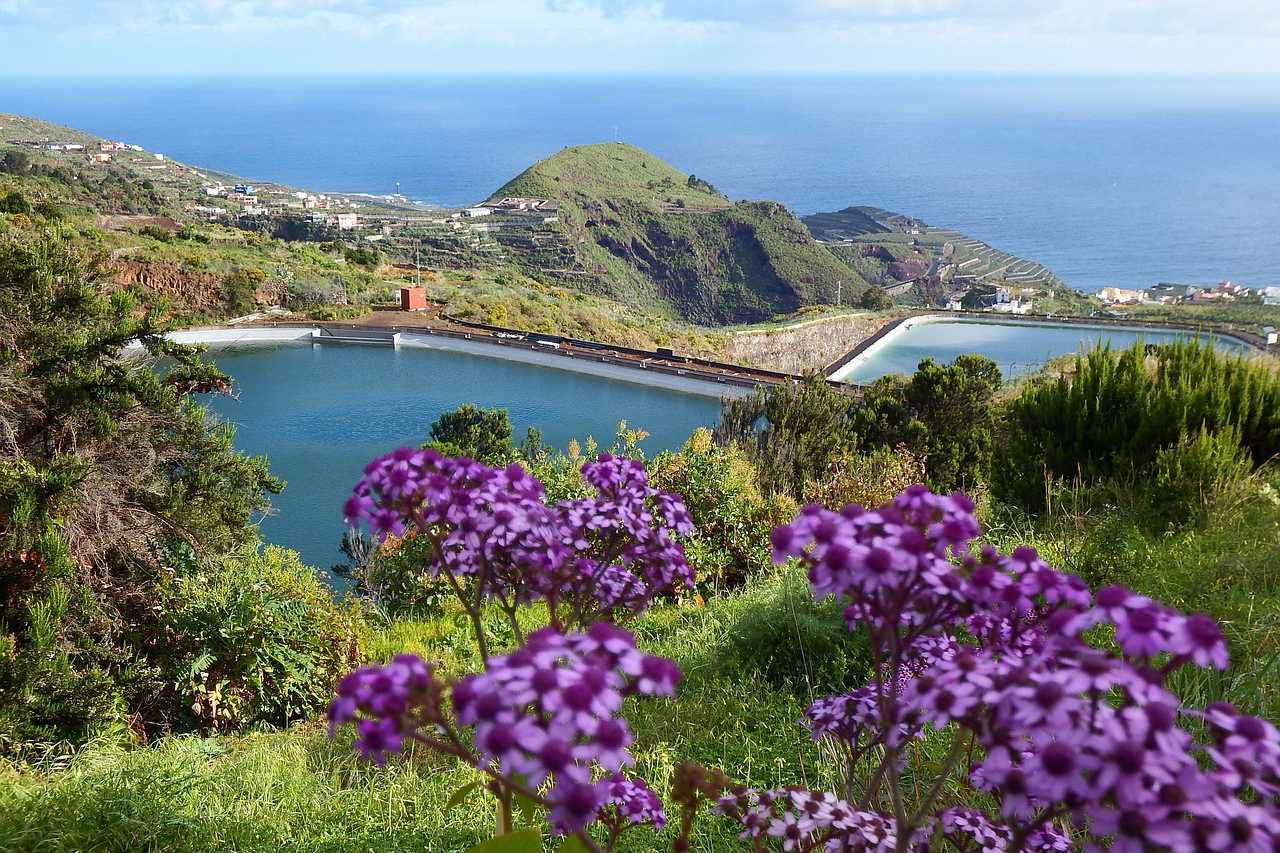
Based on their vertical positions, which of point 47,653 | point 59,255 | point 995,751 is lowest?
point 47,653

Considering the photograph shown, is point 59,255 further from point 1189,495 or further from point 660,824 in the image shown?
point 1189,495

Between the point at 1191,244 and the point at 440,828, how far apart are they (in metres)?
103

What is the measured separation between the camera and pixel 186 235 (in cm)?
3064

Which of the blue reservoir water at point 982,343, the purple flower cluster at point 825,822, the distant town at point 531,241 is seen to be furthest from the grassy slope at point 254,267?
the purple flower cluster at point 825,822

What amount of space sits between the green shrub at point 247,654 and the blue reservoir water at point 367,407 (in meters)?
6.13

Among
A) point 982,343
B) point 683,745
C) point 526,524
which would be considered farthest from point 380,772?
point 982,343

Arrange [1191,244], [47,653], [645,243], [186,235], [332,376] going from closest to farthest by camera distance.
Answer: [47,653]
[332,376]
[186,235]
[645,243]
[1191,244]

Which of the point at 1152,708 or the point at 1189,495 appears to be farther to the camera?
the point at 1189,495

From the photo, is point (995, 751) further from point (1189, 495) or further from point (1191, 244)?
point (1191, 244)

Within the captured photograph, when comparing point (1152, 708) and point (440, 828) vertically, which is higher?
point (1152, 708)

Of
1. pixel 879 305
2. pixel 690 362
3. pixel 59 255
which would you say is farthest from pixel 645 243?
pixel 59 255

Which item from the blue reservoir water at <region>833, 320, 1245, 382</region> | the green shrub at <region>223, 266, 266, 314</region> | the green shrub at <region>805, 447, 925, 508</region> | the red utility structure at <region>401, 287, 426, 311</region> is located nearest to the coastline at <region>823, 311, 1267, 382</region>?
the blue reservoir water at <region>833, 320, 1245, 382</region>

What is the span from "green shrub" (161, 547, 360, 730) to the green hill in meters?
49.0

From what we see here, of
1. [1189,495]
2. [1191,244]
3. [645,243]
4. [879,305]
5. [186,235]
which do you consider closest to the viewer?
[1189,495]
